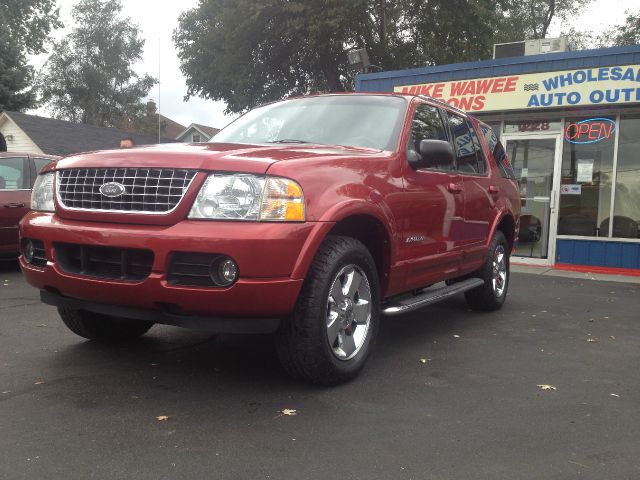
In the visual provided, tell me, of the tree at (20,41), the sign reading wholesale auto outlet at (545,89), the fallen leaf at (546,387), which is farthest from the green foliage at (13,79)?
the fallen leaf at (546,387)

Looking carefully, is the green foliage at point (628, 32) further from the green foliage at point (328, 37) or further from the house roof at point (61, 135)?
the house roof at point (61, 135)

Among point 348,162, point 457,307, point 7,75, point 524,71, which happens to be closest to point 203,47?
point 7,75

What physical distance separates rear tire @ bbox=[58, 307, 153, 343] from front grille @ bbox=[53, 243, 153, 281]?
2.65 feet

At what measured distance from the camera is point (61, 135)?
3059cm

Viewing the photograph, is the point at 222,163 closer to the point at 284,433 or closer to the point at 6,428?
the point at 284,433

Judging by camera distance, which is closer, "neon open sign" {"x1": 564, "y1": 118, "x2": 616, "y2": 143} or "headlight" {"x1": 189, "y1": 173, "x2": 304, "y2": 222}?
"headlight" {"x1": 189, "y1": 173, "x2": 304, "y2": 222}

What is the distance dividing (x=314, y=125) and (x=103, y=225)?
1.82 m

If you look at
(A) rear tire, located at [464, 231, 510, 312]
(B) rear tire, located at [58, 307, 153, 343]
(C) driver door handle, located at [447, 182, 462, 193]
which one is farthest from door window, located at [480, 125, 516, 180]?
(B) rear tire, located at [58, 307, 153, 343]

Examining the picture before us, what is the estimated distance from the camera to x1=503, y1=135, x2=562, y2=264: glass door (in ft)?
34.4

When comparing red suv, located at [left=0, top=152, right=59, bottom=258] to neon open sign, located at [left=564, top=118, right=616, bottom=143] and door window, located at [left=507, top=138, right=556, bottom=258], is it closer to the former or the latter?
door window, located at [left=507, top=138, right=556, bottom=258]

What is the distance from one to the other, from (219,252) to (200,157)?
54 centimetres

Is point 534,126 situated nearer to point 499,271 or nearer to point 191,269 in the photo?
point 499,271

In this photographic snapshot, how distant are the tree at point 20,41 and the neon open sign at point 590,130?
76.0 ft

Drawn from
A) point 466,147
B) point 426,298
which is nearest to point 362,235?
point 426,298
